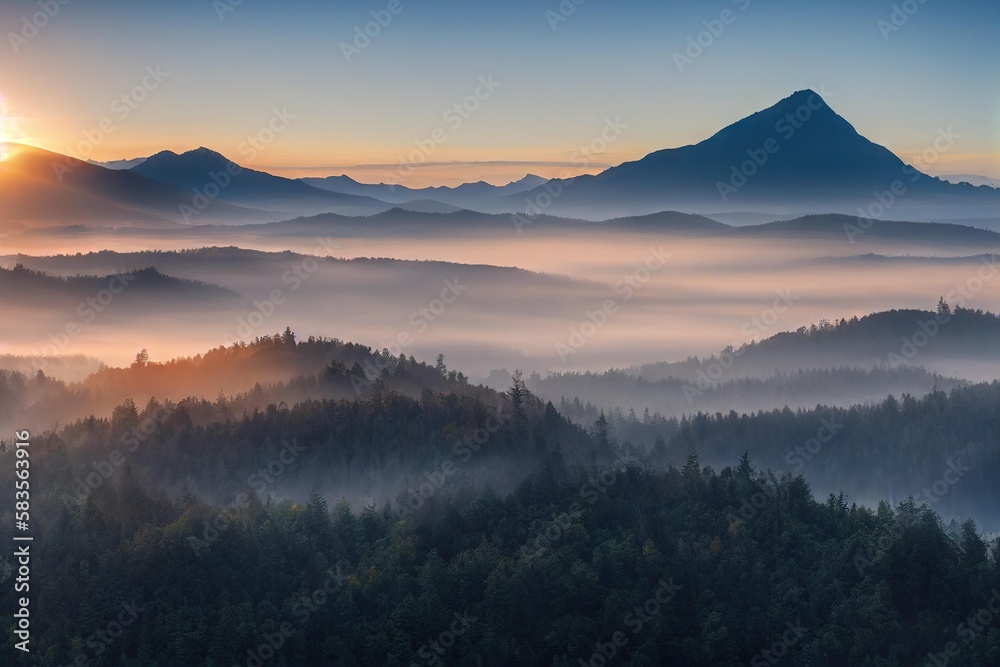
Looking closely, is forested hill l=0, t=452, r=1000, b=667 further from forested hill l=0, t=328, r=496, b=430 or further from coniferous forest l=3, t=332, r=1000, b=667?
forested hill l=0, t=328, r=496, b=430

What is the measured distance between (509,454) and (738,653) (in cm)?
3284

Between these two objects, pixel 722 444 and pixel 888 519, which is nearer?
pixel 888 519

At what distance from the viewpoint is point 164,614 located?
310 ft

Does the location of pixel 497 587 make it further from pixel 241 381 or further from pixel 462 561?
pixel 241 381

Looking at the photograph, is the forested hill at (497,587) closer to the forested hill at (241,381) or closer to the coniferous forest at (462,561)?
the coniferous forest at (462,561)

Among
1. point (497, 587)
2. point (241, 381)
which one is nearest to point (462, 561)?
point (497, 587)

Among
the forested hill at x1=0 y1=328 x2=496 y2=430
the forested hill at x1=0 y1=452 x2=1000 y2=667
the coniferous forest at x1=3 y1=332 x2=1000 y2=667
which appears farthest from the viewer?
the forested hill at x1=0 y1=328 x2=496 y2=430

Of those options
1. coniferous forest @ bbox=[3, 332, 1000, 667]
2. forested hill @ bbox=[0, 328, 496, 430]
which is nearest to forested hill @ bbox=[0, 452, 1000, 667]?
coniferous forest @ bbox=[3, 332, 1000, 667]

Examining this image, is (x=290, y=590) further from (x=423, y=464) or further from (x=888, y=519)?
(x=888, y=519)

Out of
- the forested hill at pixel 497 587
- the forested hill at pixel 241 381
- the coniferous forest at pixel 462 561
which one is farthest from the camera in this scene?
the forested hill at pixel 241 381

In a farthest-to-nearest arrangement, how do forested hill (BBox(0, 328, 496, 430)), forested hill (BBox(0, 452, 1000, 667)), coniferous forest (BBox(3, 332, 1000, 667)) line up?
forested hill (BBox(0, 328, 496, 430)), coniferous forest (BBox(3, 332, 1000, 667)), forested hill (BBox(0, 452, 1000, 667))

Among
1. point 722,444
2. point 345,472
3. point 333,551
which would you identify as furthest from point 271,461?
point 722,444

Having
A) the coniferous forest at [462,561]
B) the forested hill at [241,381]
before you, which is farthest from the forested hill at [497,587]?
the forested hill at [241,381]

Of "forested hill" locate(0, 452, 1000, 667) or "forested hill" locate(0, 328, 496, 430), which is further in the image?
"forested hill" locate(0, 328, 496, 430)
